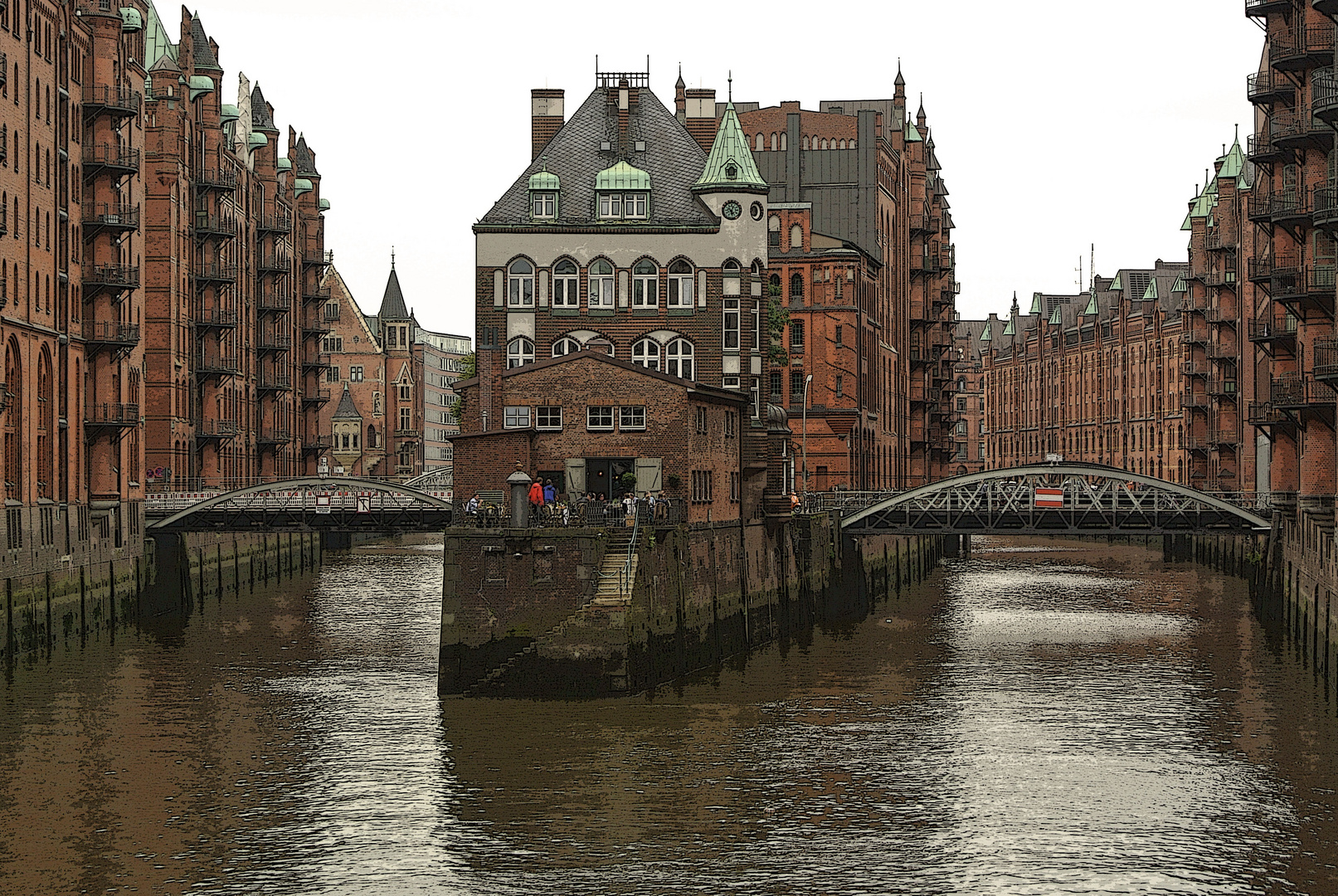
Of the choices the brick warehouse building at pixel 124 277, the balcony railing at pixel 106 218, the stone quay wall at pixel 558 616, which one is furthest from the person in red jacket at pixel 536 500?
the balcony railing at pixel 106 218

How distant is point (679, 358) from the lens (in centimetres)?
A: 8475

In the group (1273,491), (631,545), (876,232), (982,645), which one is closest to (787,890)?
(631,545)

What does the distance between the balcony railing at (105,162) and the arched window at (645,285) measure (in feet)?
69.6

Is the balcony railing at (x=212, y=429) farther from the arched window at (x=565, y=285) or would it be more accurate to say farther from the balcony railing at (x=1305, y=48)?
the balcony railing at (x=1305, y=48)

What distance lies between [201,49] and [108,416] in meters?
43.1

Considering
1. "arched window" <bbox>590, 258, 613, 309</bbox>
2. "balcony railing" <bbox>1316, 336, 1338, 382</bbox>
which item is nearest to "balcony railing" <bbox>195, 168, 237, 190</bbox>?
"arched window" <bbox>590, 258, 613, 309</bbox>

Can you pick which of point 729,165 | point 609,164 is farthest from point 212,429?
point 729,165

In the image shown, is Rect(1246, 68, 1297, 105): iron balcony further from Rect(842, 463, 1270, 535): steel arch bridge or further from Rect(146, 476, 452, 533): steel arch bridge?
Rect(146, 476, 452, 533): steel arch bridge

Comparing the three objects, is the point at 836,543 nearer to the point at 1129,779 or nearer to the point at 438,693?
the point at 438,693

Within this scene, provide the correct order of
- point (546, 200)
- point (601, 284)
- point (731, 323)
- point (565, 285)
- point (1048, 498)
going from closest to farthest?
point (731, 323) < point (601, 284) < point (565, 285) < point (546, 200) < point (1048, 498)

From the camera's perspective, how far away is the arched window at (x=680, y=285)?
278 feet

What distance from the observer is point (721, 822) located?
4172 centimetres

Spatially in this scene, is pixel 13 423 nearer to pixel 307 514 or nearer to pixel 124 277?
pixel 124 277

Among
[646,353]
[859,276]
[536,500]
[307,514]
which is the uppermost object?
[859,276]
